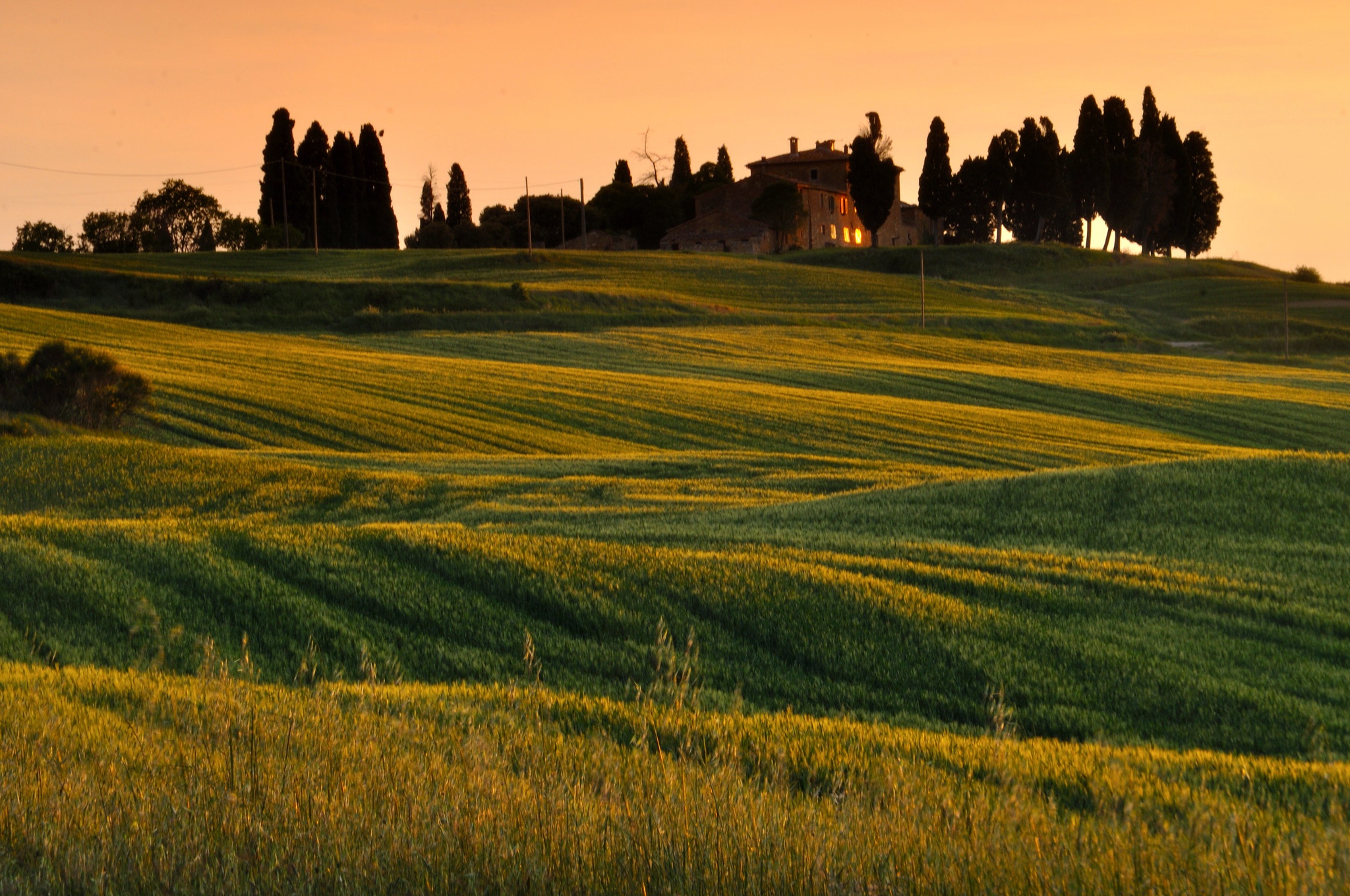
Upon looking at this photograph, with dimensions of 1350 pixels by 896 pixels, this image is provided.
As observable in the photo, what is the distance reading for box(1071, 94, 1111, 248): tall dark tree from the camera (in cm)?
10300

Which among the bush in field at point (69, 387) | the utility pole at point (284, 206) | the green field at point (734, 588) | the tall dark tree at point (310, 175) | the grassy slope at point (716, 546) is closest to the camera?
the green field at point (734, 588)

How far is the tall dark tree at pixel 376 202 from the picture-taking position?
102 meters

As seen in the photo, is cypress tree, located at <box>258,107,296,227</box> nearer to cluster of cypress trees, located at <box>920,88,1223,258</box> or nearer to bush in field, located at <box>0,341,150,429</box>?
cluster of cypress trees, located at <box>920,88,1223,258</box>

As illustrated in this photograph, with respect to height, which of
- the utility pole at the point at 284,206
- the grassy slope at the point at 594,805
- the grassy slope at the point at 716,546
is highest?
the utility pole at the point at 284,206

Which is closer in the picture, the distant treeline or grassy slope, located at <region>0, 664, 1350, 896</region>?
grassy slope, located at <region>0, 664, 1350, 896</region>

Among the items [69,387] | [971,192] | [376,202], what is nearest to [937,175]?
[971,192]

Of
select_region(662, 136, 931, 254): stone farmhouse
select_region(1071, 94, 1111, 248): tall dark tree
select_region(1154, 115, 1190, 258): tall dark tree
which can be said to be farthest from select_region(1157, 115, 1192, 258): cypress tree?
select_region(662, 136, 931, 254): stone farmhouse

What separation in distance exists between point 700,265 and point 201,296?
3708 cm

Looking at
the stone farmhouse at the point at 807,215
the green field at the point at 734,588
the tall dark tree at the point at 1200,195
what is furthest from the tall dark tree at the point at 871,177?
the green field at the point at 734,588

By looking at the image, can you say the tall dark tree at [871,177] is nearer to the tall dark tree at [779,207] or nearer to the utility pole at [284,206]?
the tall dark tree at [779,207]

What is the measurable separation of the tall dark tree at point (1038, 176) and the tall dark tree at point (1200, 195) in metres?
11.9

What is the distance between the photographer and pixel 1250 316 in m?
75.2

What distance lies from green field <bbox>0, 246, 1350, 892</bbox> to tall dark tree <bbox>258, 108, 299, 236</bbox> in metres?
70.6

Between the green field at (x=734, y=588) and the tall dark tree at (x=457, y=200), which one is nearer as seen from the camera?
the green field at (x=734, y=588)
